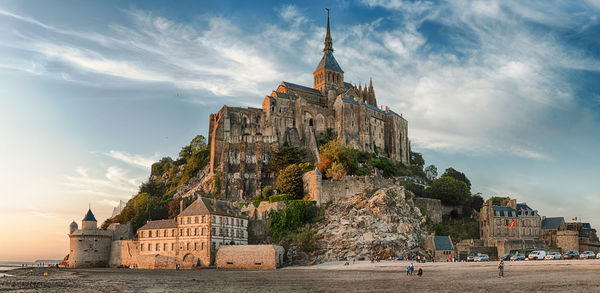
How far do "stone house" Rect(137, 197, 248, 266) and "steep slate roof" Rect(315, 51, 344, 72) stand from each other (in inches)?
1772

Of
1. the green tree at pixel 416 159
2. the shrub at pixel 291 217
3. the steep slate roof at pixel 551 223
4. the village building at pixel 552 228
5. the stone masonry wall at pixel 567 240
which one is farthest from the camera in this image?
the green tree at pixel 416 159

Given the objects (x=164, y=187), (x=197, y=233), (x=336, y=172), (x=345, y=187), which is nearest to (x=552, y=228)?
(x=345, y=187)

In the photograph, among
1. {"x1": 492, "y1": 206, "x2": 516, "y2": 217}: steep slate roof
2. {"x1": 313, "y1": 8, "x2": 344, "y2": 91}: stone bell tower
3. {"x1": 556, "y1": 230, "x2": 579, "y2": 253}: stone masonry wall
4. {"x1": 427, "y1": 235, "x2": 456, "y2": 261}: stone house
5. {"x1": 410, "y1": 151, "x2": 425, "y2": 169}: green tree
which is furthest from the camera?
{"x1": 410, "y1": 151, "x2": 425, "y2": 169}: green tree

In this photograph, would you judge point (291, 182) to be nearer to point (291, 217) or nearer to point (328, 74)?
point (291, 217)

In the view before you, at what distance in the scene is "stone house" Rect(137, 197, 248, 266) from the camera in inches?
2003

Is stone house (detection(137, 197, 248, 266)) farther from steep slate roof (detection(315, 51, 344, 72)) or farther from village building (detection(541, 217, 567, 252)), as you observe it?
steep slate roof (detection(315, 51, 344, 72))

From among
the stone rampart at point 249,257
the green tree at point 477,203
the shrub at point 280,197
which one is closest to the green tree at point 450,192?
the green tree at point 477,203

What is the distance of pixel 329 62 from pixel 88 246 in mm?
53866

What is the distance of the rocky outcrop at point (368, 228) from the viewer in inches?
2057

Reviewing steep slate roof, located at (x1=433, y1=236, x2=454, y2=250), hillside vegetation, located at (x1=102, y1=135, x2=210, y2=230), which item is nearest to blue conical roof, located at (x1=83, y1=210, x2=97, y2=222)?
hillside vegetation, located at (x1=102, y1=135, x2=210, y2=230)

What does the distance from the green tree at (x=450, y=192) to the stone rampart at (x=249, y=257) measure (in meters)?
25.0

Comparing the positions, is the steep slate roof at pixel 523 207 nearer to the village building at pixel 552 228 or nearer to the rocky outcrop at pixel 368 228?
the village building at pixel 552 228

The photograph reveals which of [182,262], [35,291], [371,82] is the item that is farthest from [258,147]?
[35,291]

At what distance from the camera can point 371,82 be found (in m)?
95.8
